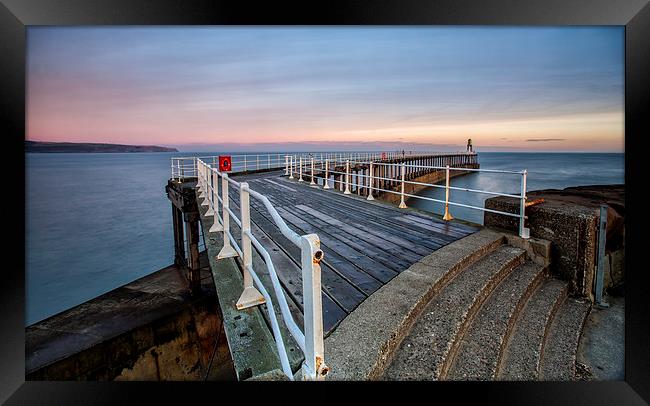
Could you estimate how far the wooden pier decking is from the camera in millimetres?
2299

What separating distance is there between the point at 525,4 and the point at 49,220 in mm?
36899

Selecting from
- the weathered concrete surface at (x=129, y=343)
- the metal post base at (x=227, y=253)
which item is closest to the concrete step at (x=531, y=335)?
the metal post base at (x=227, y=253)

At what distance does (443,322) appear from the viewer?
82.0 inches

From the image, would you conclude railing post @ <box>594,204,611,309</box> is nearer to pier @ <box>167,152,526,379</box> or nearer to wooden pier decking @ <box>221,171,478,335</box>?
pier @ <box>167,152,526,379</box>

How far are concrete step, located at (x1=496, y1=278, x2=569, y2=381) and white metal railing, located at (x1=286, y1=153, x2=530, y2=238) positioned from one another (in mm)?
708

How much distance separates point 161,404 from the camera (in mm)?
2213

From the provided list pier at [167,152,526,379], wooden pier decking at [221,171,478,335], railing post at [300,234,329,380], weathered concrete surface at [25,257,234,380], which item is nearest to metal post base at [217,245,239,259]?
pier at [167,152,526,379]

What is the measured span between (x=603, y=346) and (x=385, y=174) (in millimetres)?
29152

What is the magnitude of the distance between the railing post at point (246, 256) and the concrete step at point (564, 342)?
73.7 inches

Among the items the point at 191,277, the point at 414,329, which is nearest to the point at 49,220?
the point at 191,277

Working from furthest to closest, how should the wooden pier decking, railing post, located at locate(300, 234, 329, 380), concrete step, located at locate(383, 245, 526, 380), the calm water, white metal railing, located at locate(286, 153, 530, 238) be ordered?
the calm water, white metal railing, located at locate(286, 153, 530, 238), the wooden pier decking, concrete step, located at locate(383, 245, 526, 380), railing post, located at locate(300, 234, 329, 380)

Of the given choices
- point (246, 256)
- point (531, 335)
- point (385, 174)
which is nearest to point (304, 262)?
point (246, 256)

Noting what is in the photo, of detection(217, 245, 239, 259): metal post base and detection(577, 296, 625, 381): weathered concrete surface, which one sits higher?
detection(217, 245, 239, 259): metal post base

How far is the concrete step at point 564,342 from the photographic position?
7.26 feet
